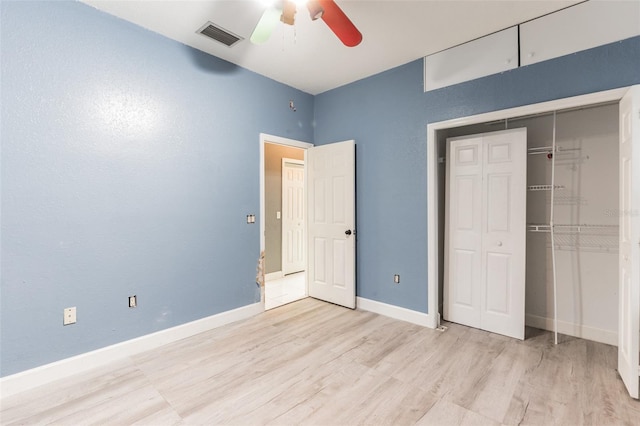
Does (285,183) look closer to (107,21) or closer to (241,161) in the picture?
(241,161)

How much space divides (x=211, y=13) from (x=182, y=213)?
5.80ft

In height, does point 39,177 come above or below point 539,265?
above

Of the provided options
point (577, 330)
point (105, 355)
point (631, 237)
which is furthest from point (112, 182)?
point (577, 330)

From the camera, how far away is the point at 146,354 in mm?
2535

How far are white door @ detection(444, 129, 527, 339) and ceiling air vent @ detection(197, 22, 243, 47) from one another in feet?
8.03

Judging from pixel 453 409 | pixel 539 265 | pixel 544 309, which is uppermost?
pixel 539 265

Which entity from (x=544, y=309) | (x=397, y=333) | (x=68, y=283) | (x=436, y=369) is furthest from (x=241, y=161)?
(x=544, y=309)

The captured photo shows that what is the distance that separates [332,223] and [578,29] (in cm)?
→ 291

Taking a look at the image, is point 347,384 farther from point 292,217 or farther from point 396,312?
point 292,217

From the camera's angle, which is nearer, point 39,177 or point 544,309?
point 39,177

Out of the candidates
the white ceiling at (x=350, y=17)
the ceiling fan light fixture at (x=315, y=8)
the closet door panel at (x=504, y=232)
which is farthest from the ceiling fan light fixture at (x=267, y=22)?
the closet door panel at (x=504, y=232)

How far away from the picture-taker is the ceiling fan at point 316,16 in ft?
5.63

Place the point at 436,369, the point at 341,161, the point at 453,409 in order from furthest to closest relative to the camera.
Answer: the point at 341,161, the point at 436,369, the point at 453,409

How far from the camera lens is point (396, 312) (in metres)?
3.35
